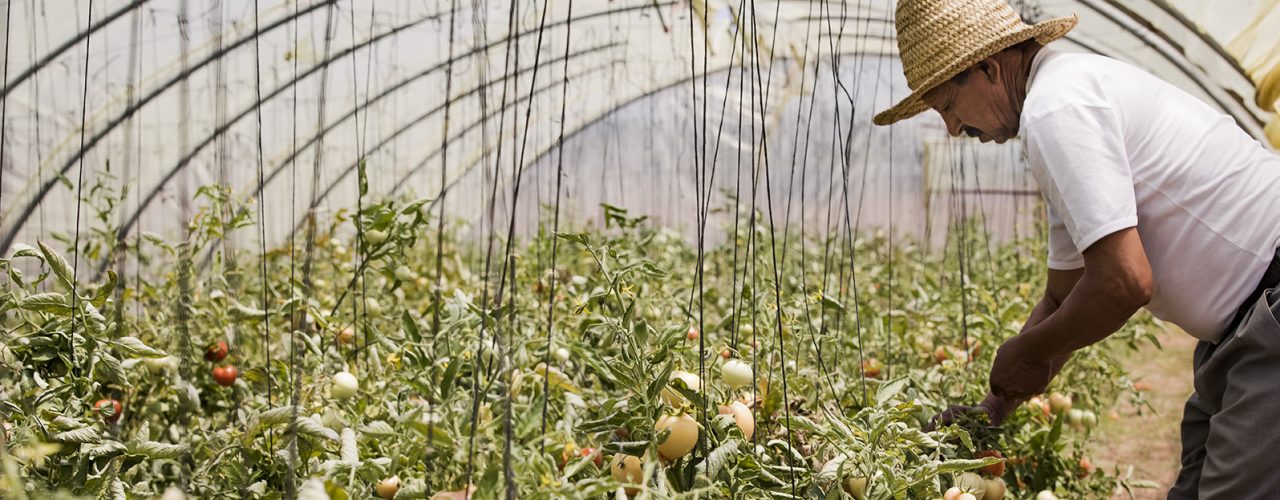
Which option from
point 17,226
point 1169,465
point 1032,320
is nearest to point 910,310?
point 1032,320

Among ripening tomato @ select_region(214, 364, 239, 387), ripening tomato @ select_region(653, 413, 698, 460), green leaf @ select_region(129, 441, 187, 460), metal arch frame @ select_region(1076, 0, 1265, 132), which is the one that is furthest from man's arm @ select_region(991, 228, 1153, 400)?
metal arch frame @ select_region(1076, 0, 1265, 132)

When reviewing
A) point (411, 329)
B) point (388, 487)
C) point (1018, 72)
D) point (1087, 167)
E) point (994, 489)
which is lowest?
point (994, 489)

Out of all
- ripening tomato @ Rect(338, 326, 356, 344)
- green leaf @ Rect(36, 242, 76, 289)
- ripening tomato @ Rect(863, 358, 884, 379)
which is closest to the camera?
green leaf @ Rect(36, 242, 76, 289)

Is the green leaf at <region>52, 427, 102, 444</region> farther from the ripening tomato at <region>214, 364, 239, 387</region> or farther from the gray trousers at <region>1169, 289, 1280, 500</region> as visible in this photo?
the gray trousers at <region>1169, 289, 1280, 500</region>

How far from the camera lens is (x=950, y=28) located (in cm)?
127

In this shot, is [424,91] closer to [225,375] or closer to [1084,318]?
[225,375]

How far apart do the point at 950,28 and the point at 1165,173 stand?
33cm

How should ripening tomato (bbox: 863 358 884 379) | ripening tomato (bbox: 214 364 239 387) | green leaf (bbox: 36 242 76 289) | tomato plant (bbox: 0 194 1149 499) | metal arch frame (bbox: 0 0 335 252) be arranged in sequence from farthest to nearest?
metal arch frame (bbox: 0 0 335 252), ripening tomato (bbox: 863 358 884 379), ripening tomato (bbox: 214 364 239 387), green leaf (bbox: 36 242 76 289), tomato plant (bbox: 0 194 1149 499)

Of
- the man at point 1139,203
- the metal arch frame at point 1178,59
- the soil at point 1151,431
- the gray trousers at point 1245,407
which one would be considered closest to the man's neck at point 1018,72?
the man at point 1139,203

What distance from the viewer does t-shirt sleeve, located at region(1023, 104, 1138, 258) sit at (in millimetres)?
1093

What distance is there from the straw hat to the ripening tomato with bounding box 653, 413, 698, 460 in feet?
2.10

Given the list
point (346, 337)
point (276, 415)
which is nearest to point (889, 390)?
point (276, 415)

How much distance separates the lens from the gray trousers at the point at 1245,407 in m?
1.15

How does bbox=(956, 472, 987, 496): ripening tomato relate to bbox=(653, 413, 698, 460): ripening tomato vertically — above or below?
below
